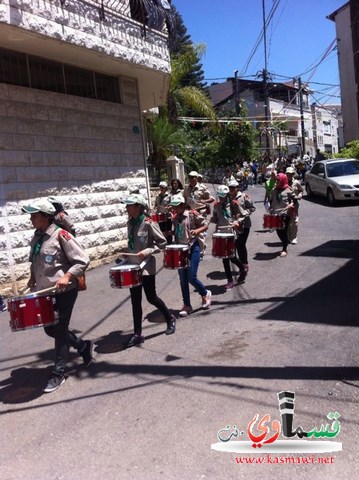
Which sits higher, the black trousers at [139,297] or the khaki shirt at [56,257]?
the khaki shirt at [56,257]

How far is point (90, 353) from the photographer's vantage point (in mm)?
5391

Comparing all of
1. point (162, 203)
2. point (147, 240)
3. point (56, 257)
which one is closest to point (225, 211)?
point (147, 240)

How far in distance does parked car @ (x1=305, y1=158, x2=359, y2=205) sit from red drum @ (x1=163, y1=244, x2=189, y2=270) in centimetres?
1154

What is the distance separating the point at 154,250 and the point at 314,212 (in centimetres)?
1124

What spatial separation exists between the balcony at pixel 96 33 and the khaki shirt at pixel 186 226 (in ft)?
13.3

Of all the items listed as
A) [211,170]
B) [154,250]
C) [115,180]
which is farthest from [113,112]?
[211,170]

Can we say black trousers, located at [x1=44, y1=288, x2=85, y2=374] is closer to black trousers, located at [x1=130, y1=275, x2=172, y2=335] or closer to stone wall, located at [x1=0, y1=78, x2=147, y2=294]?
black trousers, located at [x1=130, y1=275, x2=172, y2=335]

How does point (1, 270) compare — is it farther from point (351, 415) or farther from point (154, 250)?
point (351, 415)

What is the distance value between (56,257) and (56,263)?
0.06 m

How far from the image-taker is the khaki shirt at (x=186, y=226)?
6.74 meters

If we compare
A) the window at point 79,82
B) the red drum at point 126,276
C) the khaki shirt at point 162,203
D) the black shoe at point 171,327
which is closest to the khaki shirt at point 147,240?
the red drum at point 126,276

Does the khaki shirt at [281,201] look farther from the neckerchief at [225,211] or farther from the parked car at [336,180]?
the parked car at [336,180]

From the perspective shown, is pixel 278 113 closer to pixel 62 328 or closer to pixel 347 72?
pixel 347 72

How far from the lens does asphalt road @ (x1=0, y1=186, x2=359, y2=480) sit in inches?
133
